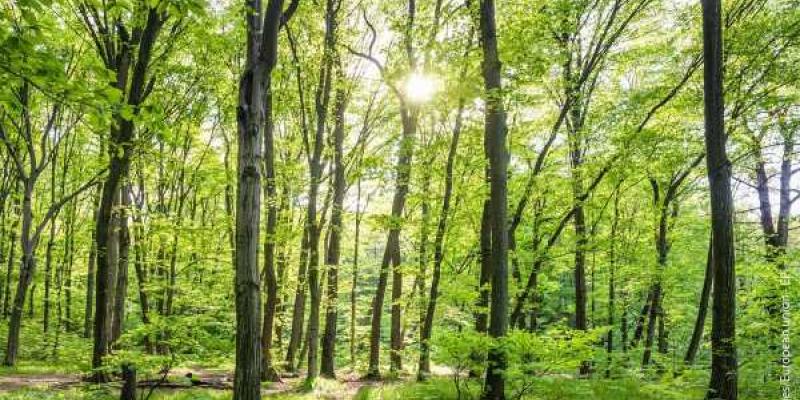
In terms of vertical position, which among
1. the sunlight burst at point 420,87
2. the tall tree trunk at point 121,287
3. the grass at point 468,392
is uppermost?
the sunlight burst at point 420,87

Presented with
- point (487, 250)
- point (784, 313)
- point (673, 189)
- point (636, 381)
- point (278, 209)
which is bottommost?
point (636, 381)

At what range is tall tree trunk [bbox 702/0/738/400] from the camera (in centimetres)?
788

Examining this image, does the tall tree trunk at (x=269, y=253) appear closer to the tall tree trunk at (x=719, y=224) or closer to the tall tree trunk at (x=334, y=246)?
the tall tree trunk at (x=334, y=246)

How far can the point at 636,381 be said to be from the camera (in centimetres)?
1201

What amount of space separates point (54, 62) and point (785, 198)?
1955 centimetres

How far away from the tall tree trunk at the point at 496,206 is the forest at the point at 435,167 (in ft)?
0.12

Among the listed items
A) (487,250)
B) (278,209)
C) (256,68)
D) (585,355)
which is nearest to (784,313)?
(585,355)

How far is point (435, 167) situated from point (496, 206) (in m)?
4.80

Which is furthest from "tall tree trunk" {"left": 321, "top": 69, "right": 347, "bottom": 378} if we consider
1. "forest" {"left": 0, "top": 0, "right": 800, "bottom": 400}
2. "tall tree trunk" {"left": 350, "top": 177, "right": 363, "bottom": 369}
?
"tall tree trunk" {"left": 350, "top": 177, "right": 363, "bottom": 369}

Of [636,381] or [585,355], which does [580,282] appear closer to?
[636,381]

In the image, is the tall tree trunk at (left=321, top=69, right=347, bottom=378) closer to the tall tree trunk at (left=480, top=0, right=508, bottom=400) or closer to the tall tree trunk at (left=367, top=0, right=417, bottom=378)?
the tall tree trunk at (left=367, top=0, right=417, bottom=378)

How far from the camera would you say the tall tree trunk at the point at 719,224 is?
7879 millimetres

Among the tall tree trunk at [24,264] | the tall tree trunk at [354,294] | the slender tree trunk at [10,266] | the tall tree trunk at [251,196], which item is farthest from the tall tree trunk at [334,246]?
the slender tree trunk at [10,266]

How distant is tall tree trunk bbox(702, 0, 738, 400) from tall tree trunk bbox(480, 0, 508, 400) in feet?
10.4
